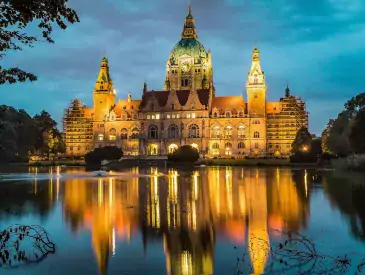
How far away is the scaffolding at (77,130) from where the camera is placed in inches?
4572

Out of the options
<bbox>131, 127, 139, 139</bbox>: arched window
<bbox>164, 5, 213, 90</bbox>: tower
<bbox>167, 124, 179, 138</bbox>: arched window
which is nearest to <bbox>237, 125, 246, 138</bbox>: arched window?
<bbox>167, 124, 179, 138</bbox>: arched window

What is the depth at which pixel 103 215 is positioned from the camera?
56.4ft

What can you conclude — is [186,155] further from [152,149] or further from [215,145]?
[152,149]

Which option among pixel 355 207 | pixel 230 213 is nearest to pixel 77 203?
pixel 230 213

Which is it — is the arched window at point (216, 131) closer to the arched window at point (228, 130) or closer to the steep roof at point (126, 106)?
the arched window at point (228, 130)

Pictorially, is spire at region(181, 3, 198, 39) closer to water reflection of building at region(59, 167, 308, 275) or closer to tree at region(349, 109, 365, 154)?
tree at region(349, 109, 365, 154)

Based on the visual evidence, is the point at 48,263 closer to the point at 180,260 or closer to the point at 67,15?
the point at 180,260

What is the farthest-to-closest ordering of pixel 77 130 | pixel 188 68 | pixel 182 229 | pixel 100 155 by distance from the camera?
pixel 188 68
pixel 77 130
pixel 100 155
pixel 182 229

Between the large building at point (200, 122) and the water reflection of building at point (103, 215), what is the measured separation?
2961 inches

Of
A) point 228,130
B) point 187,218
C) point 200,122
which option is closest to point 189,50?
point 200,122

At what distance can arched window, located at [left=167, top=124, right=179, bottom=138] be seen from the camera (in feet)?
340

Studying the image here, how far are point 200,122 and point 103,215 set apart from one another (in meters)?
86.1

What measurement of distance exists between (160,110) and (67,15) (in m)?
97.5

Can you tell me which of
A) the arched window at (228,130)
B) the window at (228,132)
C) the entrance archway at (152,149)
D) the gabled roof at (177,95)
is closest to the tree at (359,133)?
the window at (228,132)
